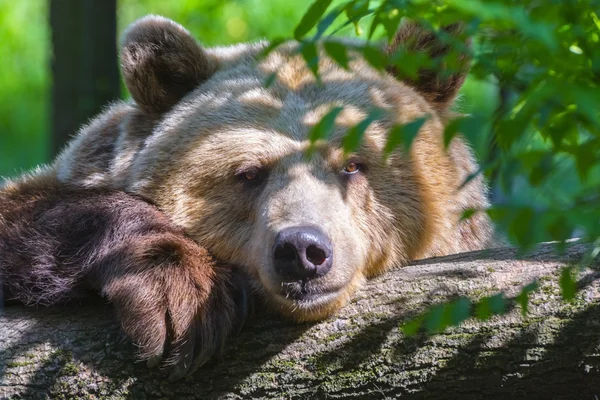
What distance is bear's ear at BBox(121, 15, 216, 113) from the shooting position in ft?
17.2

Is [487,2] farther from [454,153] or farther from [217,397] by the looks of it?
[454,153]

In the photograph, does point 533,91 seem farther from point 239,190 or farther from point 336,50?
point 239,190

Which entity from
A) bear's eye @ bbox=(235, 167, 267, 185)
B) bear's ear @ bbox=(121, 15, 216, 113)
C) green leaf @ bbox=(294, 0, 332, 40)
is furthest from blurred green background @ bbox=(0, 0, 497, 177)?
green leaf @ bbox=(294, 0, 332, 40)

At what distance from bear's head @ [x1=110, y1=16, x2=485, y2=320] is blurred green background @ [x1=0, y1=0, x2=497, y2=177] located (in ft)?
18.8

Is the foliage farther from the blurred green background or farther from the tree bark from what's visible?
the blurred green background

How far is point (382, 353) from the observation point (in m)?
4.00

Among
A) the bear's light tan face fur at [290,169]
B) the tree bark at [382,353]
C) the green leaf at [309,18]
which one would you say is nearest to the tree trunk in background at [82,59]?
the bear's light tan face fur at [290,169]

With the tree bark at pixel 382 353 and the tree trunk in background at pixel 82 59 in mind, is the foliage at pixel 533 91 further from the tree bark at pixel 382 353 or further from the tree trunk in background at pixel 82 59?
the tree trunk in background at pixel 82 59

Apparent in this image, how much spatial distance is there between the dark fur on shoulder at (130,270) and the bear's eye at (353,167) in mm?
859

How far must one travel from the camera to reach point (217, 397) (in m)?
4.07

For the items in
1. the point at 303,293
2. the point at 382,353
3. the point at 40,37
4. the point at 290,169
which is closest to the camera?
the point at 382,353

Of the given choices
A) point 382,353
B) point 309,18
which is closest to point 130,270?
point 382,353

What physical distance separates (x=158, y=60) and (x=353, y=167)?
141 centimetres

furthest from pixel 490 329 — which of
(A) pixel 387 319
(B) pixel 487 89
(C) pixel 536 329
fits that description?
(B) pixel 487 89
